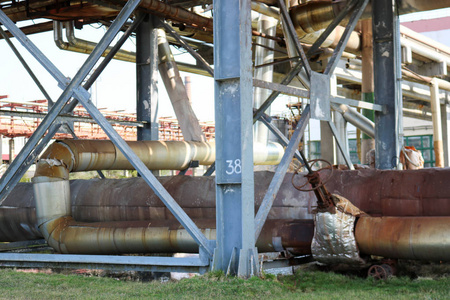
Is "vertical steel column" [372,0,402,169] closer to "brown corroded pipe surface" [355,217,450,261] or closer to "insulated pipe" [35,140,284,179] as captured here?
"brown corroded pipe surface" [355,217,450,261]

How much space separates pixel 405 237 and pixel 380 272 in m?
0.58

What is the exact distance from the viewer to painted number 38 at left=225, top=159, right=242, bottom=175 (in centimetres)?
689

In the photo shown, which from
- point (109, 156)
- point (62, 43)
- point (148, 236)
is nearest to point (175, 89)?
point (62, 43)

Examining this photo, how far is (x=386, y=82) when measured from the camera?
11023 mm

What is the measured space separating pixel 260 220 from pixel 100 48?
3059 millimetres

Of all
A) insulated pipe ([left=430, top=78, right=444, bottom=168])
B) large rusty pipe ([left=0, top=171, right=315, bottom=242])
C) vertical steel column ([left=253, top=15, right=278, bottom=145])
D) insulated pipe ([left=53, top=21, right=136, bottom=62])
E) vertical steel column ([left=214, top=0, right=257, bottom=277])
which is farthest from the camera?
insulated pipe ([left=430, top=78, right=444, bottom=168])

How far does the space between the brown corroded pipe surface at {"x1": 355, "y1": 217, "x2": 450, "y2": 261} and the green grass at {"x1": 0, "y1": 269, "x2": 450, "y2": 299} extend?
0.32 metres

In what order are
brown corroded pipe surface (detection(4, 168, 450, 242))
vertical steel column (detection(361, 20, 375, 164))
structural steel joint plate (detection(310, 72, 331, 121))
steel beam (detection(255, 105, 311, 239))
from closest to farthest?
steel beam (detection(255, 105, 311, 239)), brown corroded pipe surface (detection(4, 168, 450, 242)), structural steel joint plate (detection(310, 72, 331, 121)), vertical steel column (detection(361, 20, 375, 164))

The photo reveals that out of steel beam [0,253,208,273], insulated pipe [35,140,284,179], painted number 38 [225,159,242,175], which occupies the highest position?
insulated pipe [35,140,284,179]

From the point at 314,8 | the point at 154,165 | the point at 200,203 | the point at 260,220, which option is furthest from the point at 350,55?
the point at 260,220

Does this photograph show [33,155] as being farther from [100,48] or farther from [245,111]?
[245,111]

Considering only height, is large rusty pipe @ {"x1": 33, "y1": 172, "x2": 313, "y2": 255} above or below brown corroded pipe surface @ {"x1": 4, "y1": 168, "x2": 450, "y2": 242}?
below

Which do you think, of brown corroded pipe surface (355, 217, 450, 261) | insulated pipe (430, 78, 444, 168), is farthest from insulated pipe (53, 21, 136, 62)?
insulated pipe (430, 78, 444, 168)

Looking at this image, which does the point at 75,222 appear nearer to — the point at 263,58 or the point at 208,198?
the point at 208,198
